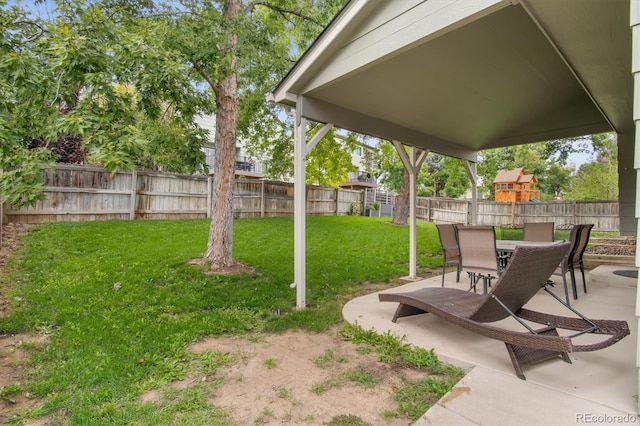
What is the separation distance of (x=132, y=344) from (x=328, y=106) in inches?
143

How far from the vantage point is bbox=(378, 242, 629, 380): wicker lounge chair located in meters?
2.43

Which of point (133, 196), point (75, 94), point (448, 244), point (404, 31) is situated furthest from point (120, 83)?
point (133, 196)

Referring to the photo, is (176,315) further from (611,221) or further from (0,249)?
(611,221)

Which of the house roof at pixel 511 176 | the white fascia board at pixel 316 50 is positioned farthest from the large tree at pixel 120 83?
the house roof at pixel 511 176

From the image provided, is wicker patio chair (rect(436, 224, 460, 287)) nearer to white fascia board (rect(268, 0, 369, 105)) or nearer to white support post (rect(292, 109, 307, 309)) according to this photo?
white support post (rect(292, 109, 307, 309))

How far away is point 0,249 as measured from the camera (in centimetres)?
599

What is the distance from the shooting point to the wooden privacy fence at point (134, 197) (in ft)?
28.6

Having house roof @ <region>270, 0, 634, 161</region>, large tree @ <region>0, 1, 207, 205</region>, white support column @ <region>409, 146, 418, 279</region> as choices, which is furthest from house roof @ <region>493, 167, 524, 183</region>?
large tree @ <region>0, 1, 207, 205</region>

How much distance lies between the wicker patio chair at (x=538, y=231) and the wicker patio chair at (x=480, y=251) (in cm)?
216

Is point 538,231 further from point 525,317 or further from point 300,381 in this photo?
point 300,381

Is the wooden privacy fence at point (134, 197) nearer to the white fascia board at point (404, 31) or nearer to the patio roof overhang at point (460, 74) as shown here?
the patio roof overhang at point (460, 74)

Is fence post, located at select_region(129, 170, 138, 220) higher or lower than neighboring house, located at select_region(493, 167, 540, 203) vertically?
lower

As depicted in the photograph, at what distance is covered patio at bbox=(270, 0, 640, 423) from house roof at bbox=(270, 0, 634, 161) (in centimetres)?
1

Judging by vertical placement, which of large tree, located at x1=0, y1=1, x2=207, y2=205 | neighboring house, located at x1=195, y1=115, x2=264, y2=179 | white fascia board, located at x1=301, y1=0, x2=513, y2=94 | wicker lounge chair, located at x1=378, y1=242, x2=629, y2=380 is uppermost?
neighboring house, located at x1=195, y1=115, x2=264, y2=179
